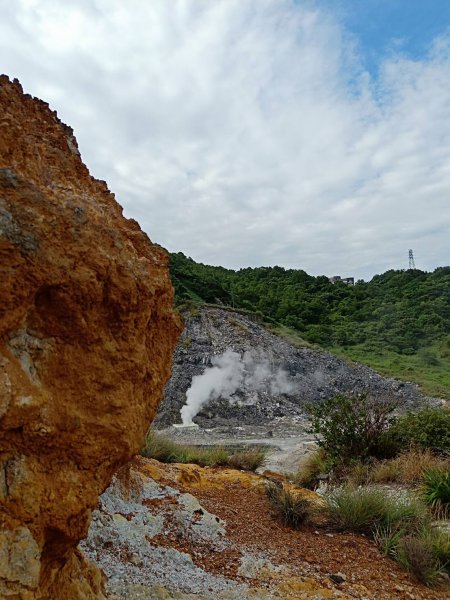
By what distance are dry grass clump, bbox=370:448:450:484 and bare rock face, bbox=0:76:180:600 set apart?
5944 mm

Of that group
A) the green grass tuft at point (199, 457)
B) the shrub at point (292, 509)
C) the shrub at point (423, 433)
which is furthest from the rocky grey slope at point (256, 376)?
the shrub at point (292, 509)

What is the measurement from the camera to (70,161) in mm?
3004

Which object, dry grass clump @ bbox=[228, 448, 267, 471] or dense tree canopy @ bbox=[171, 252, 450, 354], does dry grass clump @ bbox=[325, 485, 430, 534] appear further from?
dense tree canopy @ bbox=[171, 252, 450, 354]

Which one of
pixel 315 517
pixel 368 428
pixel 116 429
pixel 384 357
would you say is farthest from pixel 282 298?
pixel 116 429

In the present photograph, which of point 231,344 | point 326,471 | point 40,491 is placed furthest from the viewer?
point 231,344

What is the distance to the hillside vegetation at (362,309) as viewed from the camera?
37188mm

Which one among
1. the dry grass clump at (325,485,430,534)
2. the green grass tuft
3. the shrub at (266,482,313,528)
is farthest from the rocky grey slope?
the shrub at (266,482,313,528)

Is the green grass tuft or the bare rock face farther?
the green grass tuft

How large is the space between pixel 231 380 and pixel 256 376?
1514 millimetres

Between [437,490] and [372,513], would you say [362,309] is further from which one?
[372,513]

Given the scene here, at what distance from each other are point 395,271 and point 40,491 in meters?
63.1

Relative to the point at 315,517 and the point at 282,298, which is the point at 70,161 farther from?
the point at 282,298

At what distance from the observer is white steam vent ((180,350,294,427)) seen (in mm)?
22688

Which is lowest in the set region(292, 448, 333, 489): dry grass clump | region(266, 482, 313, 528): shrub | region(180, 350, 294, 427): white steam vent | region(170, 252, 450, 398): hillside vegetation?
region(292, 448, 333, 489): dry grass clump
